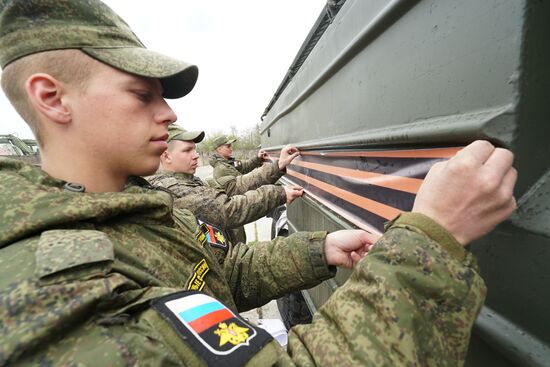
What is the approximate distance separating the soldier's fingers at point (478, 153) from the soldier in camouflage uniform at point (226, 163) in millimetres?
3842

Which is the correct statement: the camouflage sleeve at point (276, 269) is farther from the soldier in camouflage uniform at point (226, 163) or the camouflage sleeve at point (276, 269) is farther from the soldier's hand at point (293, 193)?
the soldier in camouflage uniform at point (226, 163)

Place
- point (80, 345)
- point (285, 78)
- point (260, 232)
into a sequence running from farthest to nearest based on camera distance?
point (260, 232), point (285, 78), point (80, 345)

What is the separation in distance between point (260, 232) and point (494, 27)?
5.52 meters

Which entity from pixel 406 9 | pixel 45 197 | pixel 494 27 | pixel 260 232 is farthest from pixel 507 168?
pixel 260 232

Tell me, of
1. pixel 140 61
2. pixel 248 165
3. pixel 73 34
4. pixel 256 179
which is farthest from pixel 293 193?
pixel 248 165

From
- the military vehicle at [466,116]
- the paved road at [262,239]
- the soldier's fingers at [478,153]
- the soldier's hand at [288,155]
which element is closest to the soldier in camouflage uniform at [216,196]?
the soldier's hand at [288,155]

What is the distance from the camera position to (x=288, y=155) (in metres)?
2.65

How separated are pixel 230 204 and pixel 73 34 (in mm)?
1666

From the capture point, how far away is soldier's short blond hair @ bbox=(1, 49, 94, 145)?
78cm

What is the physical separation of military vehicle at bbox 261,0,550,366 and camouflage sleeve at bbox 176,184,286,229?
3.30 ft

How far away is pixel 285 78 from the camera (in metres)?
3.15

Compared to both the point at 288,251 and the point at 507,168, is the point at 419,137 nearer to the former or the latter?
the point at 507,168

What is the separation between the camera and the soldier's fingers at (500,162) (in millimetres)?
545

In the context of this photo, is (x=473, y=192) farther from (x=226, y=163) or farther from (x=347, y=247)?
(x=226, y=163)
